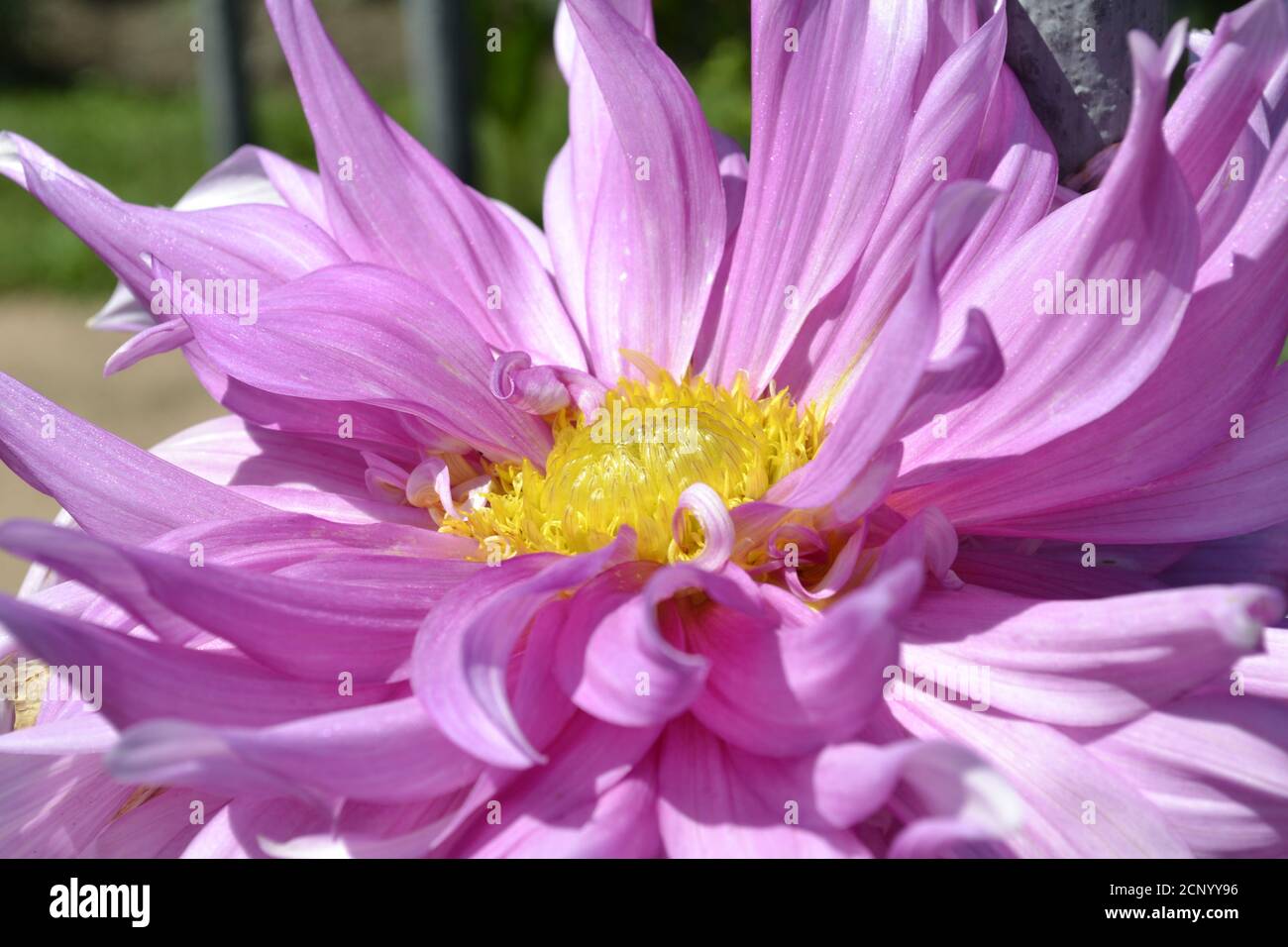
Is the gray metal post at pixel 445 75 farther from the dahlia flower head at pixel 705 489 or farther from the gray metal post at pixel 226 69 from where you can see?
the dahlia flower head at pixel 705 489

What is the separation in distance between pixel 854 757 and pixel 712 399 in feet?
1.08

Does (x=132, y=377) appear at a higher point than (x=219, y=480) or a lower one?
lower

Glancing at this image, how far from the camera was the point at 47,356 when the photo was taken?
3914 mm

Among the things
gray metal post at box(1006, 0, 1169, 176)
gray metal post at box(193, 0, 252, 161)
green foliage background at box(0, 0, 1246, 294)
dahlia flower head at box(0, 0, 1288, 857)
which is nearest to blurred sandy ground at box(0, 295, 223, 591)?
green foliage background at box(0, 0, 1246, 294)

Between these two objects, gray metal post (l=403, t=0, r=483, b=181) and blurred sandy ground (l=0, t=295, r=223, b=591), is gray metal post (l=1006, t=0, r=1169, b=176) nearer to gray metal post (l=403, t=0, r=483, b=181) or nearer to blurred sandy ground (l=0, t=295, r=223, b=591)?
gray metal post (l=403, t=0, r=483, b=181)

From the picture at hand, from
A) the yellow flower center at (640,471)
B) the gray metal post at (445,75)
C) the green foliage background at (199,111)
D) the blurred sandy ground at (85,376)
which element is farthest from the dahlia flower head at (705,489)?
the blurred sandy ground at (85,376)

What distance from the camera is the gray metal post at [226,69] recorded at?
11.0ft

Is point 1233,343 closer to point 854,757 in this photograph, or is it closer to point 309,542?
point 854,757

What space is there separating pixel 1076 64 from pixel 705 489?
286 millimetres

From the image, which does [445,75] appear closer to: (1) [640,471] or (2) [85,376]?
(2) [85,376]

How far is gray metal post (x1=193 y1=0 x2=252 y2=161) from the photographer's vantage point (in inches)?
132

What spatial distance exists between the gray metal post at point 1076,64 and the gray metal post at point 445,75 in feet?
6.67
